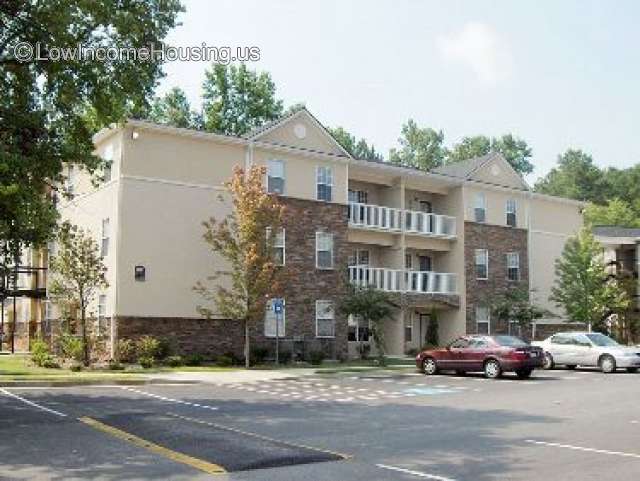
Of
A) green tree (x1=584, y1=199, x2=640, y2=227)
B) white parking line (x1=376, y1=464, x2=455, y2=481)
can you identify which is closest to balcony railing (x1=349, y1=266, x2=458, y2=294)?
white parking line (x1=376, y1=464, x2=455, y2=481)

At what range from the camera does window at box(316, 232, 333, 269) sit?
34.8 metres

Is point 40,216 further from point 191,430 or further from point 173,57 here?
point 191,430

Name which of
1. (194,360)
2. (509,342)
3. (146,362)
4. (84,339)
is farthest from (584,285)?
(84,339)

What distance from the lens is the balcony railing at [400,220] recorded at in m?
37.0

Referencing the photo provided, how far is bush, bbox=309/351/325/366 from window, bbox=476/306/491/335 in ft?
37.7

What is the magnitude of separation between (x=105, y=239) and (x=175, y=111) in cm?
2775

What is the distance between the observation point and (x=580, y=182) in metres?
98.4

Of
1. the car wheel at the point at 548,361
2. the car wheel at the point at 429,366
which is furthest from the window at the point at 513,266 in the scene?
the car wheel at the point at 429,366

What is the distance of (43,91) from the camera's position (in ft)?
61.7

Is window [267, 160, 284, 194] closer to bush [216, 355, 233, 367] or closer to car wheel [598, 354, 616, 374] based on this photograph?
bush [216, 355, 233, 367]

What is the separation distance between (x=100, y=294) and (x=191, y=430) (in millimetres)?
19387

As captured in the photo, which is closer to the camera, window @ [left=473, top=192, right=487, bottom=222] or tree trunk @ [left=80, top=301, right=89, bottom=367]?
tree trunk @ [left=80, top=301, right=89, bottom=367]

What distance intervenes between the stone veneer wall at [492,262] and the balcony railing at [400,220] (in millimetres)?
1169

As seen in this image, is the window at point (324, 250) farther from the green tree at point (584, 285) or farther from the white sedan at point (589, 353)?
the green tree at point (584, 285)
